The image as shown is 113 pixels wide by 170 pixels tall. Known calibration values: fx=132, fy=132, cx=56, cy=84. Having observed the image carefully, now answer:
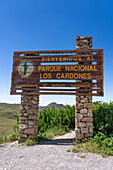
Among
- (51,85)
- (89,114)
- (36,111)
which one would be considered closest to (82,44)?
(51,85)

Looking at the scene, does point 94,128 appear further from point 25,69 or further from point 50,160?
point 25,69

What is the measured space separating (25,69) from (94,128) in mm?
5954

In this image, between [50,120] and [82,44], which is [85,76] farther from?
[50,120]

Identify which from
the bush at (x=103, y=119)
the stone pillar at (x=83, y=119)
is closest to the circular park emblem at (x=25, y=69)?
the stone pillar at (x=83, y=119)

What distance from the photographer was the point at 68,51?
820cm

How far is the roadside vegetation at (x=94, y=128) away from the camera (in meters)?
6.36

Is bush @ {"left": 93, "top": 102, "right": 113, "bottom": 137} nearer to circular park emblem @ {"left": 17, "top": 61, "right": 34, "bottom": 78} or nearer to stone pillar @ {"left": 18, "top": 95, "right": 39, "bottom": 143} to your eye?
stone pillar @ {"left": 18, "top": 95, "right": 39, "bottom": 143}

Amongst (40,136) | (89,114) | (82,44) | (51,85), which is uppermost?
(82,44)

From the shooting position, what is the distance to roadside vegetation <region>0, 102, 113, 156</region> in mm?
6359

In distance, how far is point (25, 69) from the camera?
8406 mm

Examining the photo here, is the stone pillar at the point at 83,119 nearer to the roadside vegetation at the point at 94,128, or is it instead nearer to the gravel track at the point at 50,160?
the roadside vegetation at the point at 94,128

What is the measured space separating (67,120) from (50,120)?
155cm

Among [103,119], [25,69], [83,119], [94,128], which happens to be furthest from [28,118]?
[103,119]

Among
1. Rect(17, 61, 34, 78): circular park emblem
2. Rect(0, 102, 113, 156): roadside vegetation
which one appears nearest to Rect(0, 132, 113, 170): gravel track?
Rect(0, 102, 113, 156): roadside vegetation
